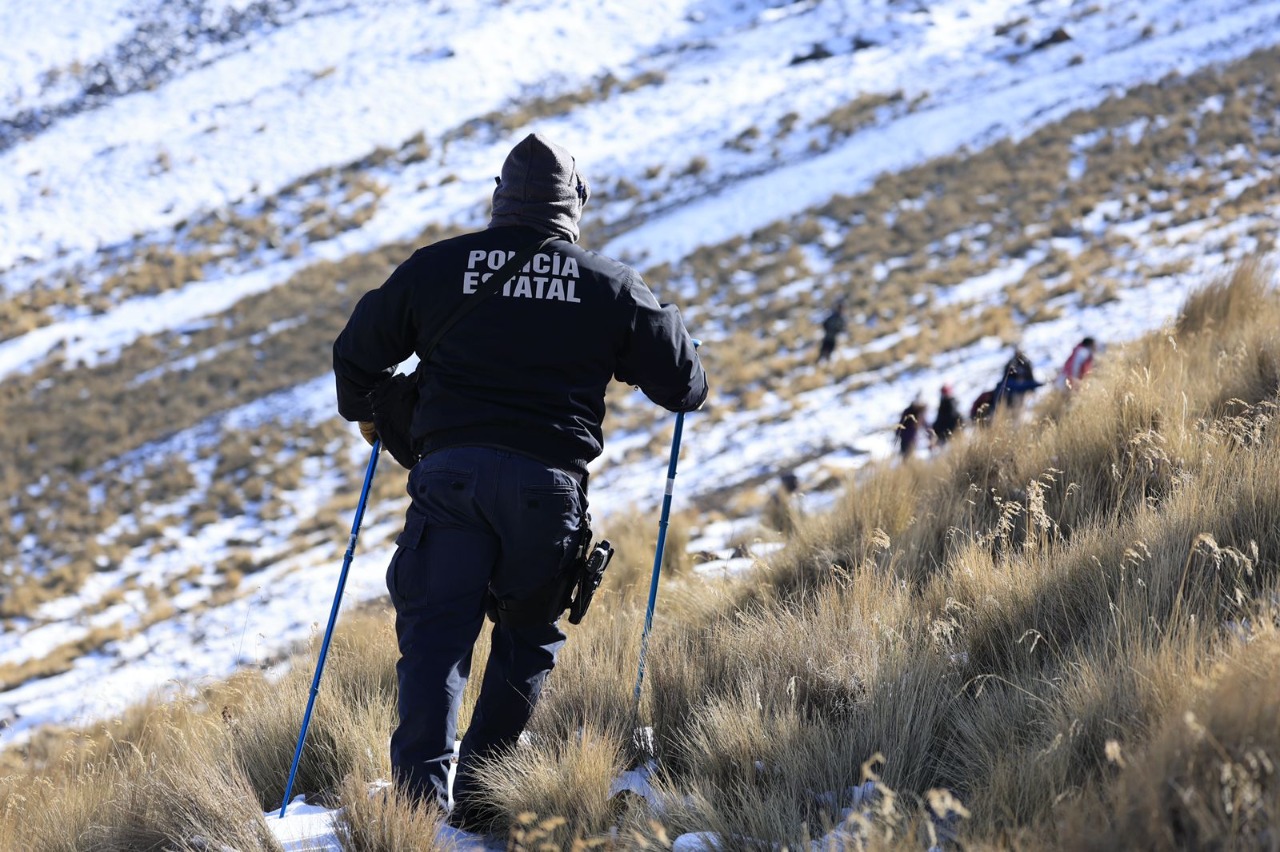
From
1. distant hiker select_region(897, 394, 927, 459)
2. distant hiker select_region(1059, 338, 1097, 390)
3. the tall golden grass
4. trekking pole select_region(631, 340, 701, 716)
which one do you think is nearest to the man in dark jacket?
the tall golden grass

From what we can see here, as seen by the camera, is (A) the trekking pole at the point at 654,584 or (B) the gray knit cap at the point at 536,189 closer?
(B) the gray knit cap at the point at 536,189

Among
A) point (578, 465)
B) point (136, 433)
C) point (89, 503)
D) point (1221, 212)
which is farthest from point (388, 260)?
point (578, 465)

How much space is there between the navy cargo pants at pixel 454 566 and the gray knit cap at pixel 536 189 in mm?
730

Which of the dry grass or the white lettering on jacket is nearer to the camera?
the dry grass

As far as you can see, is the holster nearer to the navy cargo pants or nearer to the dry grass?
the navy cargo pants

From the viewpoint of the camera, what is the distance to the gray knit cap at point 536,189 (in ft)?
9.92

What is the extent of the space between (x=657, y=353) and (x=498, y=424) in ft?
1.74

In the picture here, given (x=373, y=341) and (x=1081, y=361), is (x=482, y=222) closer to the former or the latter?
(x=1081, y=361)

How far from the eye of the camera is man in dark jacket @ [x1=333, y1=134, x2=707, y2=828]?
2855 millimetres

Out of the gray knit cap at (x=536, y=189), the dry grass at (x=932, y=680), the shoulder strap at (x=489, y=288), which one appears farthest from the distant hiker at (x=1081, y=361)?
the shoulder strap at (x=489, y=288)

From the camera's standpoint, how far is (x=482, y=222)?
83.5 feet

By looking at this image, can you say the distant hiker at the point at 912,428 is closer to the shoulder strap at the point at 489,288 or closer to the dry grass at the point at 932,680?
the dry grass at the point at 932,680

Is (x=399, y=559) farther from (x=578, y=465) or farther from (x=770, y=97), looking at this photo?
(x=770, y=97)

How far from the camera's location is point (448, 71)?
34094 mm
